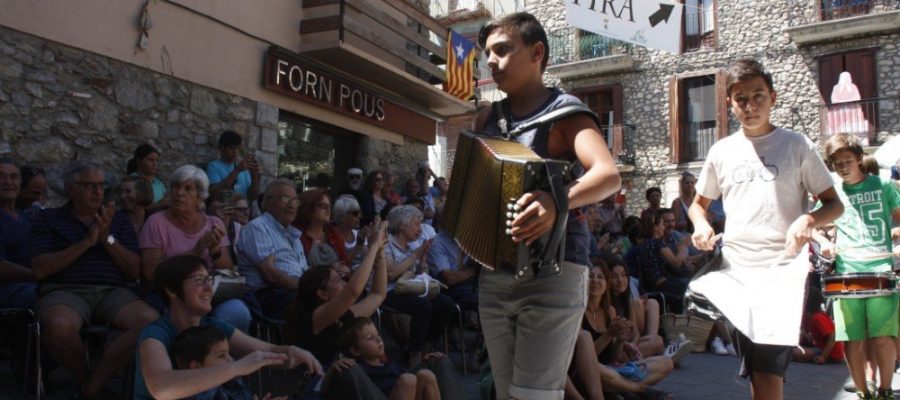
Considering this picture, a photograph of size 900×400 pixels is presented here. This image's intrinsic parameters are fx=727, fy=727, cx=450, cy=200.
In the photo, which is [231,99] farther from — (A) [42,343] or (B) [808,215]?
(B) [808,215]

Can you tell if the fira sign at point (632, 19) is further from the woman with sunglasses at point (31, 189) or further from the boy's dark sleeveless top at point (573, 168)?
the boy's dark sleeveless top at point (573, 168)

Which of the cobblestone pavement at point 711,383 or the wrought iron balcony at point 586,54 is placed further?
the wrought iron balcony at point 586,54

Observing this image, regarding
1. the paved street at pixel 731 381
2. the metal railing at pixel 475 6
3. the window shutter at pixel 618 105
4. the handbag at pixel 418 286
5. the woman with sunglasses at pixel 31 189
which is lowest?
the paved street at pixel 731 381

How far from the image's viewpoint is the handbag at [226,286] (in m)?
4.57

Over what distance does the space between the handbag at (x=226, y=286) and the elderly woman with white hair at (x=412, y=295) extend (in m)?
1.50

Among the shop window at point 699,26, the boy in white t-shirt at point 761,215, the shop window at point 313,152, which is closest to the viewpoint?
the boy in white t-shirt at point 761,215

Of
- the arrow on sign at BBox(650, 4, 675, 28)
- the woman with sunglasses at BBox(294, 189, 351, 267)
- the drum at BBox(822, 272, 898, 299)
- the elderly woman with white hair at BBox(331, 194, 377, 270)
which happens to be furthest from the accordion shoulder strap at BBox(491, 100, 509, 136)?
the arrow on sign at BBox(650, 4, 675, 28)

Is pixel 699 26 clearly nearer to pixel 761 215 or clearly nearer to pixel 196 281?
pixel 761 215

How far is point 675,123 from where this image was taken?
71.3ft

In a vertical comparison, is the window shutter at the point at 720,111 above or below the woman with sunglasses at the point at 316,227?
above

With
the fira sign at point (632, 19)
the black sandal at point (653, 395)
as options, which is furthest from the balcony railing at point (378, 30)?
the black sandal at point (653, 395)

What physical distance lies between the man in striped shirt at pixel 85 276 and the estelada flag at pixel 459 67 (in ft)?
26.0

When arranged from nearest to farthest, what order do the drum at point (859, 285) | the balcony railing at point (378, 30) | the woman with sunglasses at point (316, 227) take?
the drum at point (859, 285) < the woman with sunglasses at point (316, 227) < the balcony railing at point (378, 30)

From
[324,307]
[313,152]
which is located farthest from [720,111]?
[324,307]
